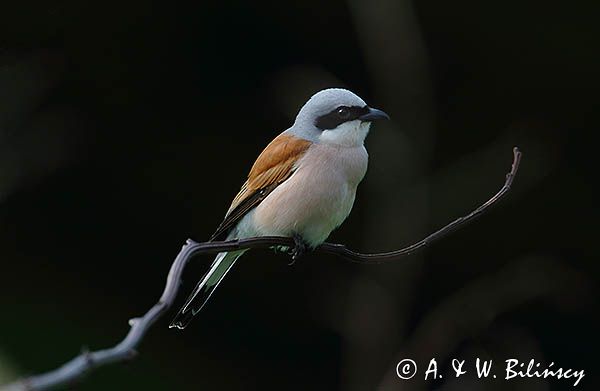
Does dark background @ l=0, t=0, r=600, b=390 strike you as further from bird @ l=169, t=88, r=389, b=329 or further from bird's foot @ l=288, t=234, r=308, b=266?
bird's foot @ l=288, t=234, r=308, b=266

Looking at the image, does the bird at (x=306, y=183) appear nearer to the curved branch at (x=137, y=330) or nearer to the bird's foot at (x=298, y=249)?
the bird's foot at (x=298, y=249)

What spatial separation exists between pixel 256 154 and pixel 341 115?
1778 mm

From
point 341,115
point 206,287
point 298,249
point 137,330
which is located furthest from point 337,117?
point 137,330

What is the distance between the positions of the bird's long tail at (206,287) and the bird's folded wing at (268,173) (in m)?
0.10

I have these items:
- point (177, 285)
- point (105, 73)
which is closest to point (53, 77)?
point (105, 73)

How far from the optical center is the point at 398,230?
376 cm

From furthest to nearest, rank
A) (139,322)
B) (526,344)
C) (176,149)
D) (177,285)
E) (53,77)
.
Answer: (176,149) < (53,77) < (526,344) < (177,285) < (139,322)

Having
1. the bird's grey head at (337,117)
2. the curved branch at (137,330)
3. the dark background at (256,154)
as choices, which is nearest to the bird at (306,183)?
the bird's grey head at (337,117)

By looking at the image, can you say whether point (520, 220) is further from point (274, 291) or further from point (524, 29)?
point (274, 291)

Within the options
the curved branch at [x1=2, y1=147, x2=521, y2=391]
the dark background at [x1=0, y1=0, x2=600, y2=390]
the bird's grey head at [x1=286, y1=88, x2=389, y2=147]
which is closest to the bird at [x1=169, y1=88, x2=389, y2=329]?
the bird's grey head at [x1=286, y1=88, x2=389, y2=147]

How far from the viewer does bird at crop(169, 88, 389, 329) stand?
252cm

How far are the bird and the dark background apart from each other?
119cm

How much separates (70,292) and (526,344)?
2.11m

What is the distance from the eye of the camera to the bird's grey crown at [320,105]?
2.63 meters
